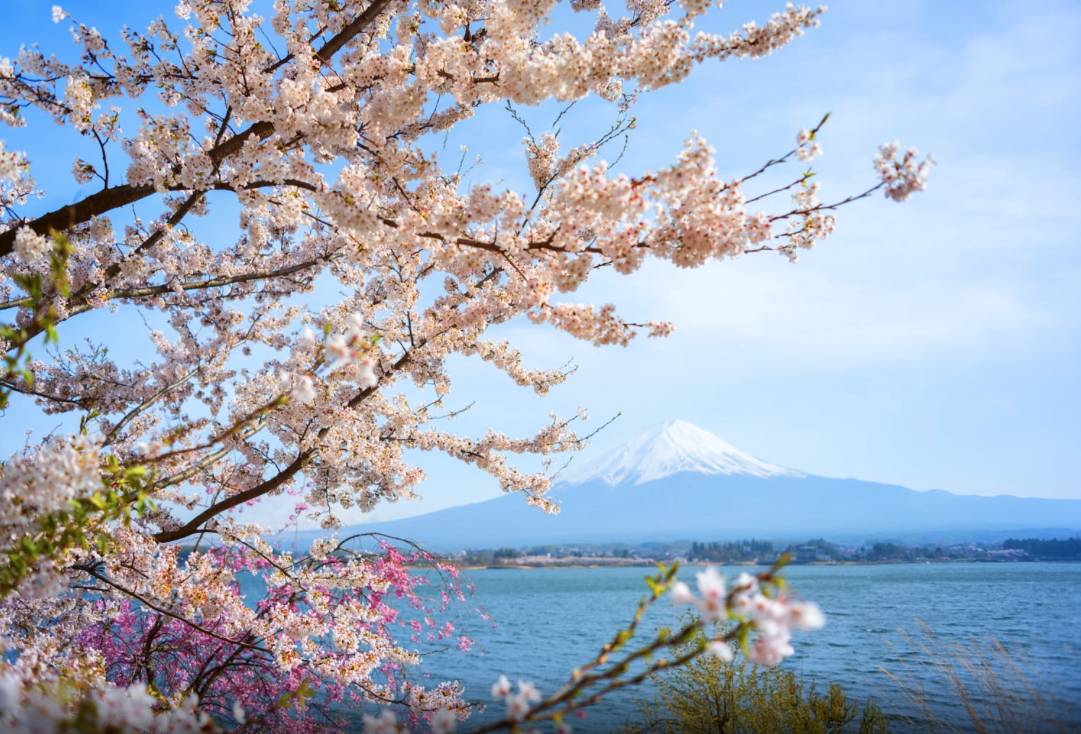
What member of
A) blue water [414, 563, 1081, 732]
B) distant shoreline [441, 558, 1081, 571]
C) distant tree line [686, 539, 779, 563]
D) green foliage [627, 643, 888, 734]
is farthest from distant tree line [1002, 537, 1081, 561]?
green foliage [627, 643, 888, 734]

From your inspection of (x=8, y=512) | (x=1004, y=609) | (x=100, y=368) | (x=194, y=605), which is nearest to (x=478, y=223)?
(x=8, y=512)

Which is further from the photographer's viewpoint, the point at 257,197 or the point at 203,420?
the point at 203,420

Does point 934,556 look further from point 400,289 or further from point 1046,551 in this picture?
point 400,289

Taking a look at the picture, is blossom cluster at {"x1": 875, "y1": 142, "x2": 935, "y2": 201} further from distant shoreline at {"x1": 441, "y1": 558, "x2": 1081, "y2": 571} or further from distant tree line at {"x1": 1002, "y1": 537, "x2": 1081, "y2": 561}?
distant tree line at {"x1": 1002, "y1": 537, "x2": 1081, "y2": 561}

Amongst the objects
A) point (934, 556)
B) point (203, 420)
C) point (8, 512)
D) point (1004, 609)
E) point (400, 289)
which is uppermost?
point (400, 289)

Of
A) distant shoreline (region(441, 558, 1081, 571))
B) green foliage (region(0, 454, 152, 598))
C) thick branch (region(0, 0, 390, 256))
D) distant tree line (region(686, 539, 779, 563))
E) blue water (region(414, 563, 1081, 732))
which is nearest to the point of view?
green foliage (region(0, 454, 152, 598))

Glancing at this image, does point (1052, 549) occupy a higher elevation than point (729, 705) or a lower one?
lower

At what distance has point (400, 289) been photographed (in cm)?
517

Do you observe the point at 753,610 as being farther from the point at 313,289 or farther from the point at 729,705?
the point at 729,705

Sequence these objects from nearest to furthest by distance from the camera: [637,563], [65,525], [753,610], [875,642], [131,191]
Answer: [753,610]
[65,525]
[131,191]
[875,642]
[637,563]

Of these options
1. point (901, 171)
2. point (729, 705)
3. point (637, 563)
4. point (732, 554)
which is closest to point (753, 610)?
point (901, 171)

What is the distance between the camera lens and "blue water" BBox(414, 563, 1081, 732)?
15148 millimetres

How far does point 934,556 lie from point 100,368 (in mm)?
154524

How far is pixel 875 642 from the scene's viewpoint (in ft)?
92.7
